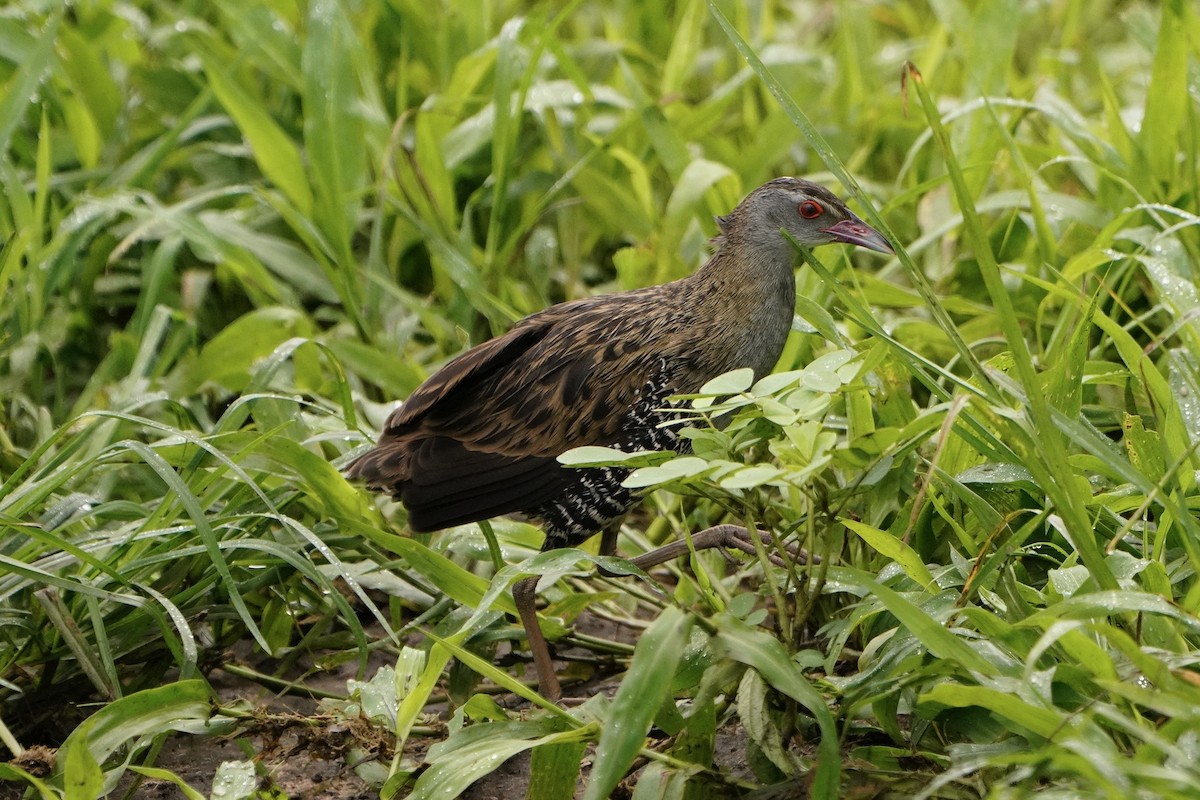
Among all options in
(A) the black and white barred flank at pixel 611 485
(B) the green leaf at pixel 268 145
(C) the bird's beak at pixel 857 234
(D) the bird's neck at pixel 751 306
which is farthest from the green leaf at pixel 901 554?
(B) the green leaf at pixel 268 145

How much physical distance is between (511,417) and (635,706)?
1.24 m

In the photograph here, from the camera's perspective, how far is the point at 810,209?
3637 mm

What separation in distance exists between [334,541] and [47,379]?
1.63 meters

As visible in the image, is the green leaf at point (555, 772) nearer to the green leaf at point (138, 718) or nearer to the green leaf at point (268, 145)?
the green leaf at point (138, 718)

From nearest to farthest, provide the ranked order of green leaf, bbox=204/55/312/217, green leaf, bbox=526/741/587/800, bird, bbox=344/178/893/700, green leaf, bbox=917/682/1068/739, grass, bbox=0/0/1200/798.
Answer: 1. green leaf, bbox=917/682/1068/739
2. grass, bbox=0/0/1200/798
3. green leaf, bbox=526/741/587/800
4. bird, bbox=344/178/893/700
5. green leaf, bbox=204/55/312/217

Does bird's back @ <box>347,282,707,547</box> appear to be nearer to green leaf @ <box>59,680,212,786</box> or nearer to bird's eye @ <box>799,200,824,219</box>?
bird's eye @ <box>799,200,824,219</box>

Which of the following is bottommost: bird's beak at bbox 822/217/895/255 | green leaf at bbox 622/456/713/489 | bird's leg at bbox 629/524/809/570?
bird's leg at bbox 629/524/809/570

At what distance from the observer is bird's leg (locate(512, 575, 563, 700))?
333 cm

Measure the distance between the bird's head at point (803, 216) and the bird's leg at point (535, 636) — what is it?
1.05 meters

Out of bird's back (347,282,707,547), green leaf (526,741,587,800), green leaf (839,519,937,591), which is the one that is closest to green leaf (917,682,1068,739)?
green leaf (839,519,937,591)

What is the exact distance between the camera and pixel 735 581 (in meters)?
3.54

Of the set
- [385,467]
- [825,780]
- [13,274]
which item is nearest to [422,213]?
[13,274]

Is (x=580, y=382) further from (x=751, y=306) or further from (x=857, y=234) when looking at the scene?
(x=857, y=234)

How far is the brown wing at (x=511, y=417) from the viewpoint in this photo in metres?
3.44
